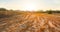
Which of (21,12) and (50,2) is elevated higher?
(50,2)

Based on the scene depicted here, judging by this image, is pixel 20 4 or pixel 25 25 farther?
pixel 20 4

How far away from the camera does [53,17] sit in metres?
1.63

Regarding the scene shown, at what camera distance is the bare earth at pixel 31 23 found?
1472 mm

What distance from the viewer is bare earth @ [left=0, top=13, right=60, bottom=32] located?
57.9 inches

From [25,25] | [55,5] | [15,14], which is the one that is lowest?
[25,25]

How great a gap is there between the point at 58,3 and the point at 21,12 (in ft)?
1.72

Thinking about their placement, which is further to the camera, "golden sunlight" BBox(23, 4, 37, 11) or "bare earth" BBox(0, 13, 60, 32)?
"golden sunlight" BBox(23, 4, 37, 11)

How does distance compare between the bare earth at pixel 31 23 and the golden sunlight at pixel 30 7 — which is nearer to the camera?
the bare earth at pixel 31 23

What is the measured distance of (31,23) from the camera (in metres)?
1.58

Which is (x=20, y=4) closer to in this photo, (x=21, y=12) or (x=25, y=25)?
(x=21, y=12)

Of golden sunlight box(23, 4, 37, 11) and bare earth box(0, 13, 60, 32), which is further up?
golden sunlight box(23, 4, 37, 11)

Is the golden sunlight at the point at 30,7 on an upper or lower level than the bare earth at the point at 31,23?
upper

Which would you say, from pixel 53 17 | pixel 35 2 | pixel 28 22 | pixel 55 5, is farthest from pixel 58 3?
pixel 28 22

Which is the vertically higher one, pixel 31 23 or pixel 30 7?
pixel 30 7
